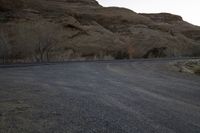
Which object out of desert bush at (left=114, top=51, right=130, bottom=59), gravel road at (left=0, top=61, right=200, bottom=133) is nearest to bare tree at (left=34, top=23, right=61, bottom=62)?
desert bush at (left=114, top=51, right=130, bottom=59)

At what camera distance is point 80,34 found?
5228 centimetres

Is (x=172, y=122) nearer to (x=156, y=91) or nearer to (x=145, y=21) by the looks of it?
(x=156, y=91)

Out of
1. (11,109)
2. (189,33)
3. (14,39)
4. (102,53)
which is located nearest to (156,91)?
(11,109)

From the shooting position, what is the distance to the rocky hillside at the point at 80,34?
39344 mm

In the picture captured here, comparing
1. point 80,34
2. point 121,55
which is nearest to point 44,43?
point 80,34

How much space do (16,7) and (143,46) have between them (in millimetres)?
22606

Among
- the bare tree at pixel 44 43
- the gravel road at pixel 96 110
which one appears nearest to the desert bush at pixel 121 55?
the bare tree at pixel 44 43

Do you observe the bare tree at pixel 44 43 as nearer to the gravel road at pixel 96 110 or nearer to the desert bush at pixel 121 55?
the desert bush at pixel 121 55

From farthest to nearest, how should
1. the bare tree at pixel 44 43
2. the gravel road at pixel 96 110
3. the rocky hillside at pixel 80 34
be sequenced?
1. the rocky hillside at pixel 80 34
2. the bare tree at pixel 44 43
3. the gravel road at pixel 96 110

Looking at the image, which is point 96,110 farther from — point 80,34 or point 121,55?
point 80,34

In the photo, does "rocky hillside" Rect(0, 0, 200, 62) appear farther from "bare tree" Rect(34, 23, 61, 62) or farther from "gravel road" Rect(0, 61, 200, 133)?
"gravel road" Rect(0, 61, 200, 133)

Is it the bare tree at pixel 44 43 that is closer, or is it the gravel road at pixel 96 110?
the gravel road at pixel 96 110

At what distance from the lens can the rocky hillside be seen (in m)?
39.3

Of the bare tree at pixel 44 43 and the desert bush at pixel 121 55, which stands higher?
the bare tree at pixel 44 43
